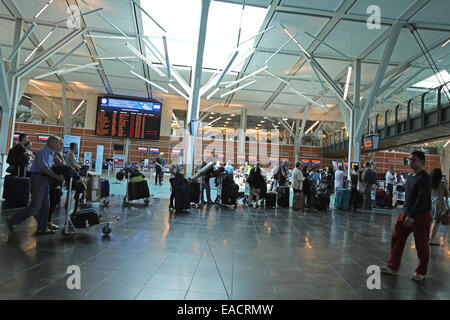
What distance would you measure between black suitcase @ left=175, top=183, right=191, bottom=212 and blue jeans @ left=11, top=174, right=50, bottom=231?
381cm

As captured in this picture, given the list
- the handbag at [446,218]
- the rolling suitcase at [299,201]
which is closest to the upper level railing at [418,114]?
the rolling suitcase at [299,201]

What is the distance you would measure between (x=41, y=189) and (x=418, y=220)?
5.58 metres

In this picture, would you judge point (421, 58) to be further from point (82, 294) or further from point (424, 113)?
point (82, 294)

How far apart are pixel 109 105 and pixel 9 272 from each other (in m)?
27.9

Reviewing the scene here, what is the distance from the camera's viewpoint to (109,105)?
94.4 ft

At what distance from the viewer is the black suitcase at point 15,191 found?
23.1 ft

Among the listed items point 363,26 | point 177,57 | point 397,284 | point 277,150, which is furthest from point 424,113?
point 277,150

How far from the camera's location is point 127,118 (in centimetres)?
2853

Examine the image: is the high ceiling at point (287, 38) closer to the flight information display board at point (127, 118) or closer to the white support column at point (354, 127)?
the white support column at point (354, 127)

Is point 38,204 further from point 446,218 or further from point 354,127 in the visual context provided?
point 354,127

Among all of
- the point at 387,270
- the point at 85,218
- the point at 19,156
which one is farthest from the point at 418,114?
the point at 19,156

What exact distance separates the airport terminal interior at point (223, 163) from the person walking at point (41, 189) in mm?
23

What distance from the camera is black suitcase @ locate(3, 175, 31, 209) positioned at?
23.1 feet
